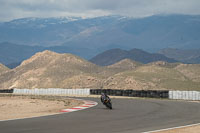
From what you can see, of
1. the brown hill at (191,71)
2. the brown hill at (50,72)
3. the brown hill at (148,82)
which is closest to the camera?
the brown hill at (148,82)

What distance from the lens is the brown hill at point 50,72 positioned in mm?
131500

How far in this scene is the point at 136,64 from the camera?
183 m

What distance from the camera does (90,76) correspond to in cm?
12062

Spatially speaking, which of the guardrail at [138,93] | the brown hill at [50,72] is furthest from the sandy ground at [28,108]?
the brown hill at [50,72]

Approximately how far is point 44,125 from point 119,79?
90.7m

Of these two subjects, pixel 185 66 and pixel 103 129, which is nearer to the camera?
pixel 103 129

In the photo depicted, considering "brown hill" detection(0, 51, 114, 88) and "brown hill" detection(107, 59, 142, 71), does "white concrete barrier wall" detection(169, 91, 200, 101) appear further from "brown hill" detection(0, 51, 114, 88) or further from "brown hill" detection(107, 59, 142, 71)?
"brown hill" detection(107, 59, 142, 71)

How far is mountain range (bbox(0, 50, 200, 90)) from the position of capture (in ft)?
333

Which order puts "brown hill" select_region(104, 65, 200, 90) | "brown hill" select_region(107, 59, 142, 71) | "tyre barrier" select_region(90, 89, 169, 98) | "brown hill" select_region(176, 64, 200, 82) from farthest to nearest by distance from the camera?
"brown hill" select_region(107, 59, 142, 71)
"brown hill" select_region(176, 64, 200, 82)
"brown hill" select_region(104, 65, 200, 90)
"tyre barrier" select_region(90, 89, 169, 98)

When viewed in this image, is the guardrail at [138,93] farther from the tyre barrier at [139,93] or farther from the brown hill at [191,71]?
the brown hill at [191,71]

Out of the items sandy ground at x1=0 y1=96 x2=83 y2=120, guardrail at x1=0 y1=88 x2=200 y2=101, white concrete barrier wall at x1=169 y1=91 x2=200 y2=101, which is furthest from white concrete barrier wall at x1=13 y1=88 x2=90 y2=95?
sandy ground at x1=0 y1=96 x2=83 y2=120

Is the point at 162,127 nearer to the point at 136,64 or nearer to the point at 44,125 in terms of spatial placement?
the point at 44,125

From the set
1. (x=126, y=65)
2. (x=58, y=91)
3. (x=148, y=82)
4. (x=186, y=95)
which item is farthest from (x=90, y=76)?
(x=186, y=95)

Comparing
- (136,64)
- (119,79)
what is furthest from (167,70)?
(136,64)
